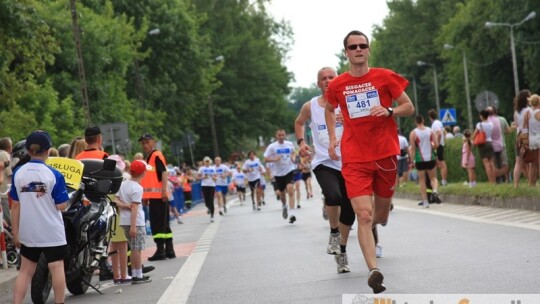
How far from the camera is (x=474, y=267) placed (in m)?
10.6

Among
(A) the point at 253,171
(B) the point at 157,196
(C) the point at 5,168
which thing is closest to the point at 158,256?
(B) the point at 157,196

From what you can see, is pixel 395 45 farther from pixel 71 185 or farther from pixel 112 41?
pixel 71 185

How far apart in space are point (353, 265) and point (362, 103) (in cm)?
285

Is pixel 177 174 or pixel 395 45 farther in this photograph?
pixel 395 45

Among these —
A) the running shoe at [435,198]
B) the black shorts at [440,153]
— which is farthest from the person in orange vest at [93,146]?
the black shorts at [440,153]

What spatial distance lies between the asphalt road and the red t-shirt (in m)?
1.12

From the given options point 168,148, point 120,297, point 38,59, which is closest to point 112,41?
point 168,148

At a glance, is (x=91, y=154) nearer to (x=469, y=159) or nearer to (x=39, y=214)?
(x=39, y=214)

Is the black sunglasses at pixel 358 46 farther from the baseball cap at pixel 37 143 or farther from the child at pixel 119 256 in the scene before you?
the child at pixel 119 256

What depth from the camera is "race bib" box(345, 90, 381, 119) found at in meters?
9.65

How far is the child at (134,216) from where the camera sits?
42.9 ft

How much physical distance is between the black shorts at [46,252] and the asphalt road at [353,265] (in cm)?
116

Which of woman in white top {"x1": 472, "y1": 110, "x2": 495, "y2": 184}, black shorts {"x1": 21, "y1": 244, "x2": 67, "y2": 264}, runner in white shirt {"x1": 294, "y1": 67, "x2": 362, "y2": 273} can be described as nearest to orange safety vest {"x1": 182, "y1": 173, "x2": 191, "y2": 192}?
woman in white top {"x1": 472, "y1": 110, "x2": 495, "y2": 184}

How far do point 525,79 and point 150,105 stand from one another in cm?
2182
